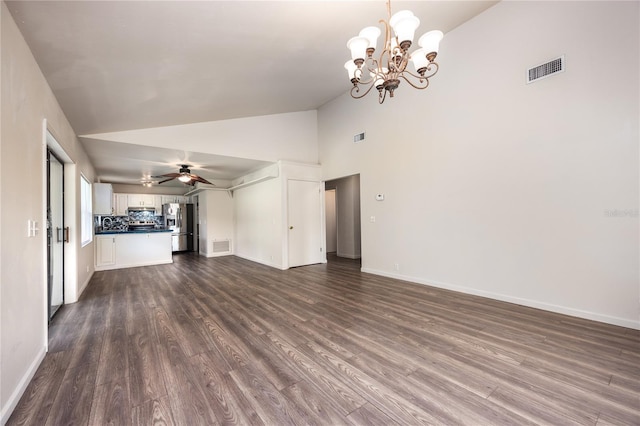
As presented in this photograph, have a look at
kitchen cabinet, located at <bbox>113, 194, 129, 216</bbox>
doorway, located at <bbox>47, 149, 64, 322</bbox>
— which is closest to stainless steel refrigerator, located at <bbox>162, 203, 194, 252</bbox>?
kitchen cabinet, located at <bbox>113, 194, 129, 216</bbox>

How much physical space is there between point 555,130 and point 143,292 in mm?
6299

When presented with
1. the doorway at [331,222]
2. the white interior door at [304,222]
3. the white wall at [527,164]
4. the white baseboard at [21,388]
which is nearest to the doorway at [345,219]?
the doorway at [331,222]

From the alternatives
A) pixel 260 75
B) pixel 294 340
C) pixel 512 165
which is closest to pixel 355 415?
pixel 294 340

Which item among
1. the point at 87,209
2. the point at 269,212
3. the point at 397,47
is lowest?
the point at 269,212

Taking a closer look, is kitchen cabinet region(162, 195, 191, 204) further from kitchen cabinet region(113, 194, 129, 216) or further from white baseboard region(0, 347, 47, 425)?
white baseboard region(0, 347, 47, 425)

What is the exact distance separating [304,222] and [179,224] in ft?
18.9

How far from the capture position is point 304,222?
6.37 metres

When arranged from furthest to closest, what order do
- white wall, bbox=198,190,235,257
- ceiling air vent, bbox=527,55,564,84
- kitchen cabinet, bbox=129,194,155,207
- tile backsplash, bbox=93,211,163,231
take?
1. kitchen cabinet, bbox=129,194,155,207
2. white wall, bbox=198,190,235,257
3. tile backsplash, bbox=93,211,163,231
4. ceiling air vent, bbox=527,55,564,84

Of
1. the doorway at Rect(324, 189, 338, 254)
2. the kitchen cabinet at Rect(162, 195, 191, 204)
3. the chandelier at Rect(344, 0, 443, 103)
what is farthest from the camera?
the kitchen cabinet at Rect(162, 195, 191, 204)

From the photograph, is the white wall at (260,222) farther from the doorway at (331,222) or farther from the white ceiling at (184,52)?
the doorway at (331,222)

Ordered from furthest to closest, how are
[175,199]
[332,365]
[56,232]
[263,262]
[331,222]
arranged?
[175,199] → [331,222] → [263,262] → [56,232] → [332,365]

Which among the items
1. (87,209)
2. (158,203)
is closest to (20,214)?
(87,209)

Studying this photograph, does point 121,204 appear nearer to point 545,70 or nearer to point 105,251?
point 105,251

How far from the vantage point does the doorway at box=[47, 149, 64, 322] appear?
3387 mm
